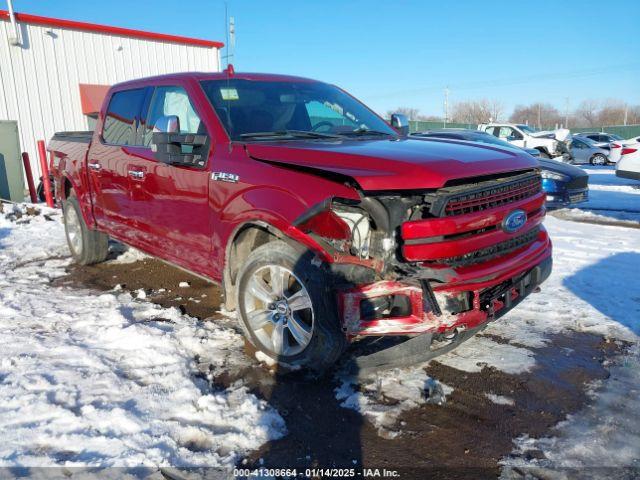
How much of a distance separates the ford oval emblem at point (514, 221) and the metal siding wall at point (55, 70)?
14.9 meters

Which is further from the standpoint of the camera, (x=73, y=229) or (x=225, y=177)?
(x=73, y=229)

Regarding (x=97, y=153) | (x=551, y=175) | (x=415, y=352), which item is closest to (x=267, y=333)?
(x=415, y=352)

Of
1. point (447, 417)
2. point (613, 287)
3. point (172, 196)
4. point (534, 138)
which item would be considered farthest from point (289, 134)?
point (534, 138)

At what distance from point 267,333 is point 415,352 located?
3.45 feet

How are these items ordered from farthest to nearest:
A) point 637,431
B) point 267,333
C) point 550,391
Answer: point 267,333
point 550,391
point 637,431

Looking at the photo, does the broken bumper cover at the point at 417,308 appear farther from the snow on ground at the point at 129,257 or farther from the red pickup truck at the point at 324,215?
the snow on ground at the point at 129,257

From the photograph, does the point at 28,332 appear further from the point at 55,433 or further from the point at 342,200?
the point at 342,200

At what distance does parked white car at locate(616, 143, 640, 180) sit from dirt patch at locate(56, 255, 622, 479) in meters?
7.82

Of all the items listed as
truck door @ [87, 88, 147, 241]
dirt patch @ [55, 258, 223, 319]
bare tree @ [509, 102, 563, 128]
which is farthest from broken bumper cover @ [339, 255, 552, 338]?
bare tree @ [509, 102, 563, 128]

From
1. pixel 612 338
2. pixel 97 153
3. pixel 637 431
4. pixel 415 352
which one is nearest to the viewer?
pixel 637 431

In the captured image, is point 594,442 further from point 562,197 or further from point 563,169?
point 563,169

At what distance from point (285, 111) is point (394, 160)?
1.54 m

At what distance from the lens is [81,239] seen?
6129 mm

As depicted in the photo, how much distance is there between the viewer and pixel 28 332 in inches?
157
